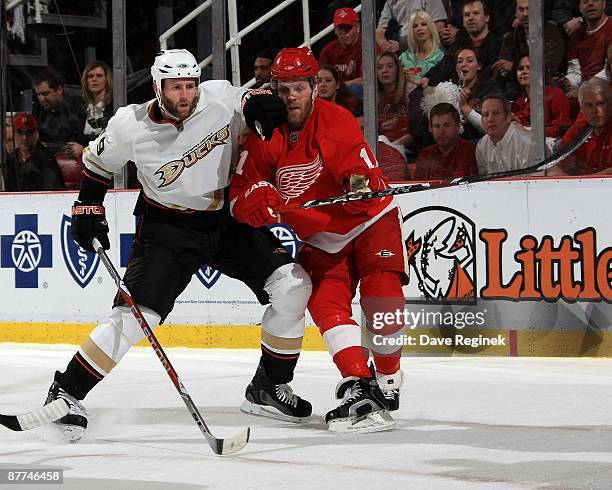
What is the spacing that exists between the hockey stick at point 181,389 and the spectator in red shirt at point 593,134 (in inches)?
134

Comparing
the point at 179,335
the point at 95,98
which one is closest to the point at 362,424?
the point at 179,335

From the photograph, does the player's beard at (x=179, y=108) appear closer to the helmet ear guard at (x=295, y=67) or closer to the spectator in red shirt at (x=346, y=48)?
the helmet ear guard at (x=295, y=67)

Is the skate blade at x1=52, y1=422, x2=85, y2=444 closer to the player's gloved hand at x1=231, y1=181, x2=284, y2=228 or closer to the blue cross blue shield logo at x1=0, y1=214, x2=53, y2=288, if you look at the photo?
the player's gloved hand at x1=231, y1=181, x2=284, y2=228

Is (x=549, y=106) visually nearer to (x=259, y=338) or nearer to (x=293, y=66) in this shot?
(x=259, y=338)

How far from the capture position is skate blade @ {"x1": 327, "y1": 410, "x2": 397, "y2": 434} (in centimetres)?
435

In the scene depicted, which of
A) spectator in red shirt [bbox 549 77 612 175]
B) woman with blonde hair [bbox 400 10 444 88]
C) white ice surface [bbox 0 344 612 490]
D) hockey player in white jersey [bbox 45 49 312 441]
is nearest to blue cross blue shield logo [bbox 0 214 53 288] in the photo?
white ice surface [bbox 0 344 612 490]

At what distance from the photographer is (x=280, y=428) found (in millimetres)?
4535

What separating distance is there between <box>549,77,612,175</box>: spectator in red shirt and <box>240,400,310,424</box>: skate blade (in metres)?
3.05

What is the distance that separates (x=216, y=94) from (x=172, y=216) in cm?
43

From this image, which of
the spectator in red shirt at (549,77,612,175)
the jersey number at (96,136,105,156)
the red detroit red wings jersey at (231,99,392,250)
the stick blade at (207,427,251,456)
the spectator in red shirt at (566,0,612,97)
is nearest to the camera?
the stick blade at (207,427,251,456)

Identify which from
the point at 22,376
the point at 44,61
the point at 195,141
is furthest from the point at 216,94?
the point at 44,61

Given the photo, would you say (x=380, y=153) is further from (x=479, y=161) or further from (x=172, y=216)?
(x=172, y=216)

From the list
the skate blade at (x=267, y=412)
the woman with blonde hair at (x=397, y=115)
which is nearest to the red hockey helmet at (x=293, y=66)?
the skate blade at (x=267, y=412)

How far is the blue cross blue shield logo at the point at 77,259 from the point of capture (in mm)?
7934
